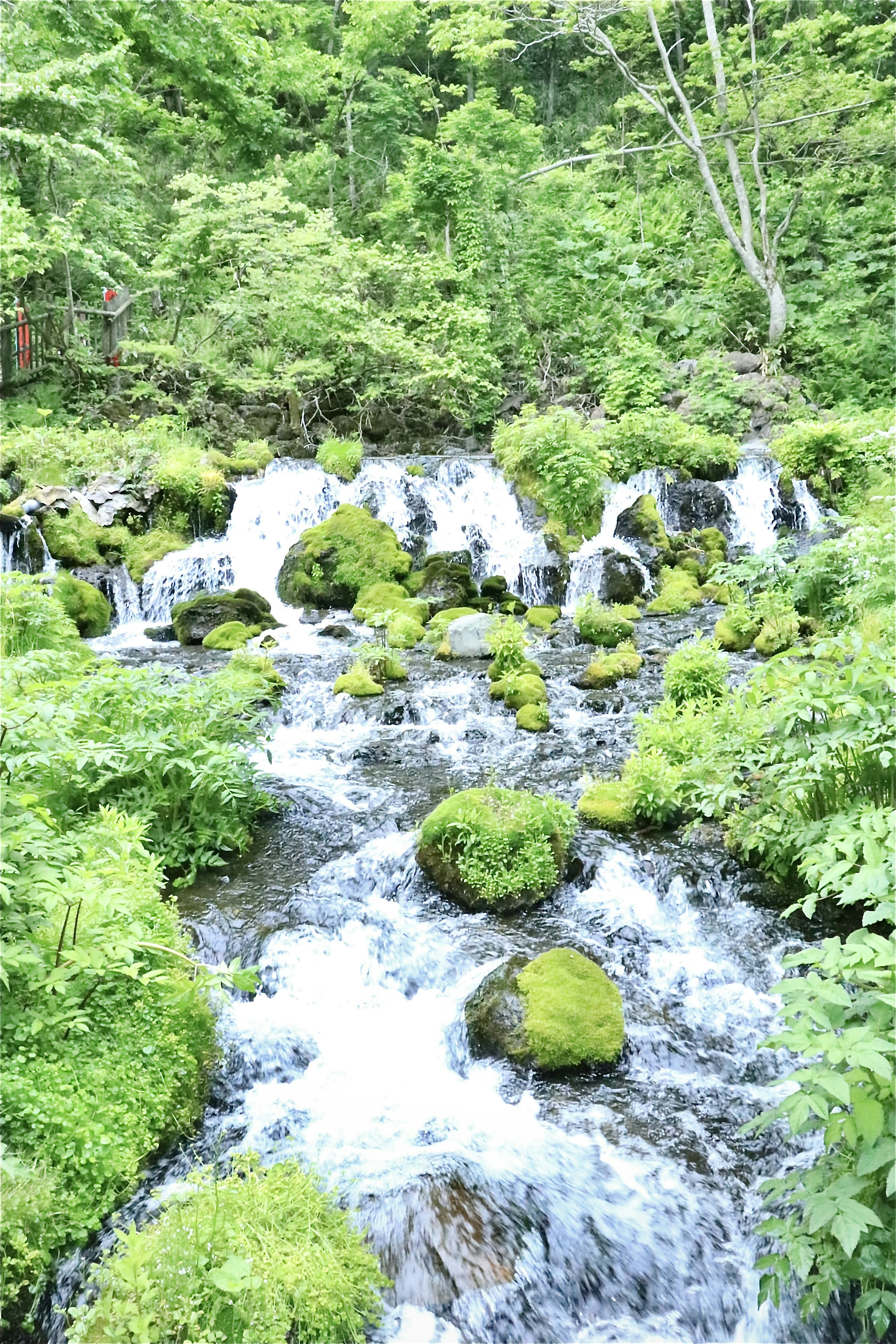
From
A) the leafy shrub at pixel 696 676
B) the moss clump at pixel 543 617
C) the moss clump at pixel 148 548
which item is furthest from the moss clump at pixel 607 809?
the moss clump at pixel 148 548

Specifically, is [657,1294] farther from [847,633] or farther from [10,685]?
[847,633]

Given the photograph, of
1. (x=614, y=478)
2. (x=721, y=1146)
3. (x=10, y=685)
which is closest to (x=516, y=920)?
(x=721, y=1146)

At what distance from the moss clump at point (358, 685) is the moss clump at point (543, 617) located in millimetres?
3271

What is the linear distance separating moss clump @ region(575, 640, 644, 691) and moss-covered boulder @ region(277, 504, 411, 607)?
4449 mm

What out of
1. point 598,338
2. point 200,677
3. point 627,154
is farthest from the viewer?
point 627,154

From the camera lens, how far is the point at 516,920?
533cm

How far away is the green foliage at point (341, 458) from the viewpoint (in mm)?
15523

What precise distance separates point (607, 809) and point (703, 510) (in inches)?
387

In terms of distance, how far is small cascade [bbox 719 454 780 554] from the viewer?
14688 millimetres

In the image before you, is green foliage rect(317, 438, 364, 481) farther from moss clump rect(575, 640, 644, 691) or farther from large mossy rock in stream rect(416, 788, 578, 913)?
large mossy rock in stream rect(416, 788, 578, 913)

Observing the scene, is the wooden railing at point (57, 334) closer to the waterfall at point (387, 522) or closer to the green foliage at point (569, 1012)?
the waterfall at point (387, 522)

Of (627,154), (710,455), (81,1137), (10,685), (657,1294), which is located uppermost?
(627,154)

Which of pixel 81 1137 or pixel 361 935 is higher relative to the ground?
pixel 81 1137

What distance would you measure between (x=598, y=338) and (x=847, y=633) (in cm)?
1372
